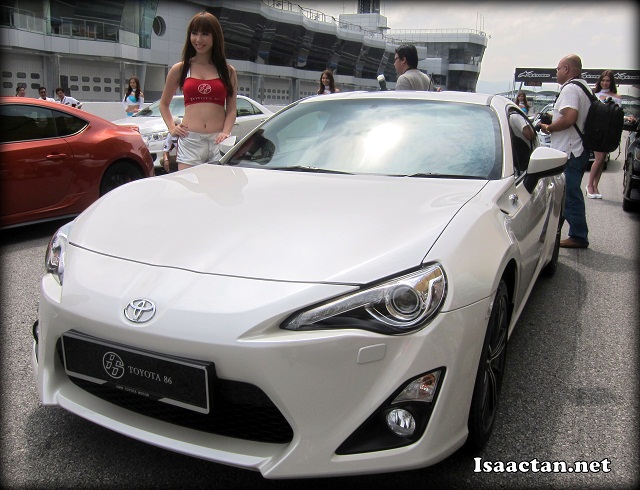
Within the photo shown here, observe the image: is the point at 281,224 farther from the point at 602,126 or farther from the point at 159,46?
the point at 159,46

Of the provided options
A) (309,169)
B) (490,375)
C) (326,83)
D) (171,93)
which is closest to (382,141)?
(309,169)

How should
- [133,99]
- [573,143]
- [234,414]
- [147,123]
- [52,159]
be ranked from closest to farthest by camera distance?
[234,414] < [52,159] < [573,143] < [147,123] < [133,99]

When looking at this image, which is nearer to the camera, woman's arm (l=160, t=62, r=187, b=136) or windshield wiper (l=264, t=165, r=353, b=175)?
windshield wiper (l=264, t=165, r=353, b=175)

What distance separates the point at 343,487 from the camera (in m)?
2.00

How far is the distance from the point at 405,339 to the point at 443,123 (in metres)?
1.71

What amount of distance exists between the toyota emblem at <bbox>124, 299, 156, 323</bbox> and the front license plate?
0.09 metres

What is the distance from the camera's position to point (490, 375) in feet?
7.20

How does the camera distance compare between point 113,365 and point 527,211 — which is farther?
point 527,211

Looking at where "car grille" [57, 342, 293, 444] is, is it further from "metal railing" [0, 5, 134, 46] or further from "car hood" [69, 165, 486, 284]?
"metal railing" [0, 5, 134, 46]

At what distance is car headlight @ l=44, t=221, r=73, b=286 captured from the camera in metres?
2.15

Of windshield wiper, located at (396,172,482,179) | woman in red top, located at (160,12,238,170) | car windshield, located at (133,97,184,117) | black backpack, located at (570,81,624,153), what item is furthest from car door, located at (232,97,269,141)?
windshield wiper, located at (396,172,482,179)

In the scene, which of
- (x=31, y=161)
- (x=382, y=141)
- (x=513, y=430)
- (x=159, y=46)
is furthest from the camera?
(x=159, y=46)

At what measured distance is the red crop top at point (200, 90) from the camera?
427cm

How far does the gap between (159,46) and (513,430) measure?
44962mm
